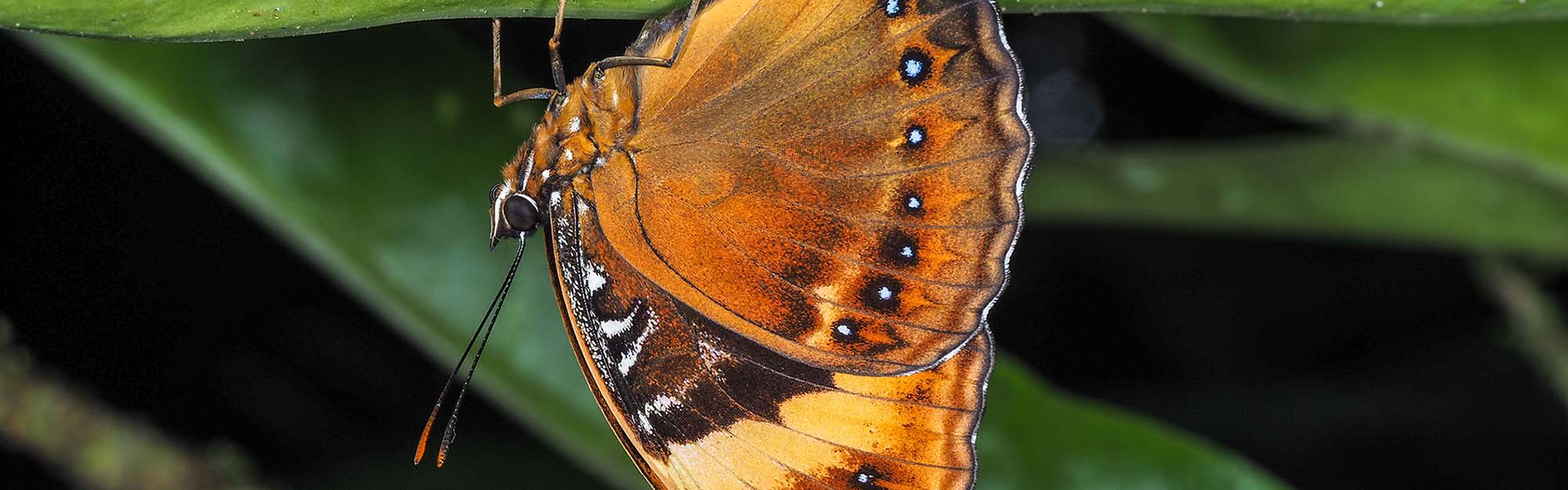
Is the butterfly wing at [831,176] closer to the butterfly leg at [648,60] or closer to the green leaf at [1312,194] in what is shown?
the butterfly leg at [648,60]

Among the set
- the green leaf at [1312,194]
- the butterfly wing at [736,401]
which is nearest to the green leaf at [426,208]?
the butterfly wing at [736,401]

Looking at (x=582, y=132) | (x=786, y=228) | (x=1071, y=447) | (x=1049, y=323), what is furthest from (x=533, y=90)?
(x=1049, y=323)

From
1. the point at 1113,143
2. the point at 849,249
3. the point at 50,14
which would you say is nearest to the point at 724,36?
the point at 849,249

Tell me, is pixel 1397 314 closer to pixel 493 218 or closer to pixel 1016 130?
pixel 1016 130

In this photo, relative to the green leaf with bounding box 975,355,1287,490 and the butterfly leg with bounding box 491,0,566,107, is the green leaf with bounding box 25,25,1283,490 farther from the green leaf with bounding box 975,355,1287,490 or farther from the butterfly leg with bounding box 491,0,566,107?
the butterfly leg with bounding box 491,0,566,107

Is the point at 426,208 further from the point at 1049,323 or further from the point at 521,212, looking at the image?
the point at 1049,323

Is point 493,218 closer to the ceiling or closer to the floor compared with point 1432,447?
closer to the ceiling
